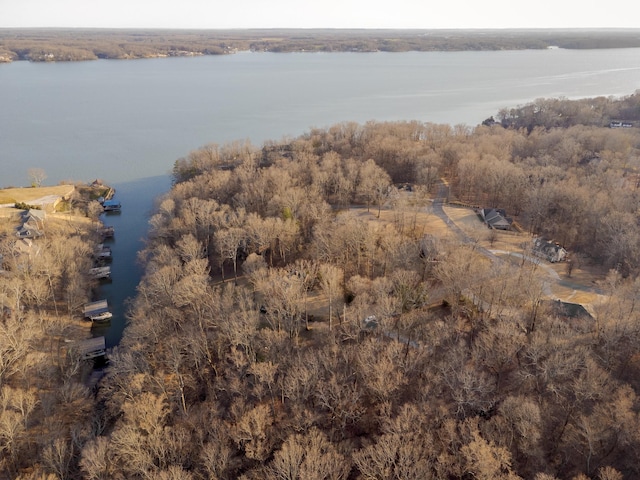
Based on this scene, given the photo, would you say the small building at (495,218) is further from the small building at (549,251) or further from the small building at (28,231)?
the small building at (28,231)

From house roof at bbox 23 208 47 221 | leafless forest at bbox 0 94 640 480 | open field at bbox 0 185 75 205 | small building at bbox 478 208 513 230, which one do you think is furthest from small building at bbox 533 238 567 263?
open field at bbox 0 185 75 205

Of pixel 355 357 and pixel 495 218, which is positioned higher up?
pixel 495 218

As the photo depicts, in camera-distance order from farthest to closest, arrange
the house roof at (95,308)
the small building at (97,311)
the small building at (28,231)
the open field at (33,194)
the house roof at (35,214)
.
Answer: the open field at (33,194) → the house roof at (35,214) → the small building at (28,231) → the house roof at (95,308) → the small building at (97,311)

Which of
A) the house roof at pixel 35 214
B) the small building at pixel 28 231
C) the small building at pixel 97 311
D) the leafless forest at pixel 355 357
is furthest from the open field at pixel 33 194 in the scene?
the small building at pixel 97 311

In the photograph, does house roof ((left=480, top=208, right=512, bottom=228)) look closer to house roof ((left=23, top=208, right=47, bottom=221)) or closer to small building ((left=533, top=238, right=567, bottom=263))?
small building ((left=533, top=238, right=567, bottom=263))

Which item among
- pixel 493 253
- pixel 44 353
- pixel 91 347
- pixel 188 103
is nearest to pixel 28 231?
pixel 91 347

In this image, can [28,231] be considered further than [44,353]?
Yes

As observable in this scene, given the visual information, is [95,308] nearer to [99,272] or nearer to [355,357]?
[99,272]

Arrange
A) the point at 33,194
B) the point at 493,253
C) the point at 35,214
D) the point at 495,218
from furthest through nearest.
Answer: the point at 33,194 < the point at 35,214 < the point at 495,218 < the point at 493,253
